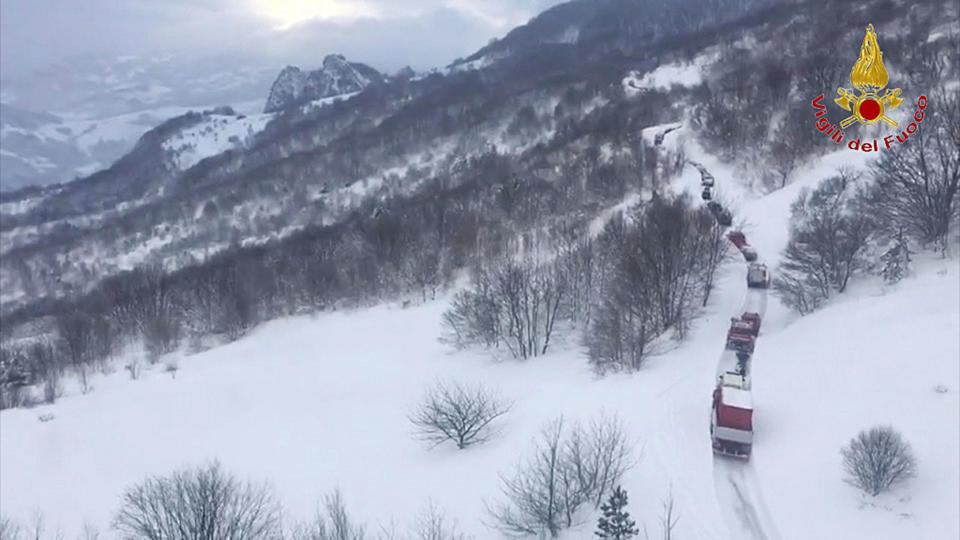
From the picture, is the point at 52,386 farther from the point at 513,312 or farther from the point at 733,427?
the point at 733,427

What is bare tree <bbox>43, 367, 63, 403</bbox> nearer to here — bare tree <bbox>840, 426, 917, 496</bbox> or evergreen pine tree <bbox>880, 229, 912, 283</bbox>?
bare tree <bbox>840, 426, 917, 496</bbox>

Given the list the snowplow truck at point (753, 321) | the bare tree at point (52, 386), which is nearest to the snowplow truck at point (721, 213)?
the snowplow truck at point (753, 321)

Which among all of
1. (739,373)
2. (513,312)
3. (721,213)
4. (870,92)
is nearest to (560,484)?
(739,373)

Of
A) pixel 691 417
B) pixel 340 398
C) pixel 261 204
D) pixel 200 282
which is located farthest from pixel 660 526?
pixel 261 204

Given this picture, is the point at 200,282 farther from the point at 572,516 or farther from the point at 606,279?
the point at 572,516

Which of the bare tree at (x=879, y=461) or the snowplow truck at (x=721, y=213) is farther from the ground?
the snowplow truck at (x=721, y=213)

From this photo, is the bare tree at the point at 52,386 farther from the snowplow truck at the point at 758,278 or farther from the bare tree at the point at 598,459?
the snowplow truck at the point at 758,278
